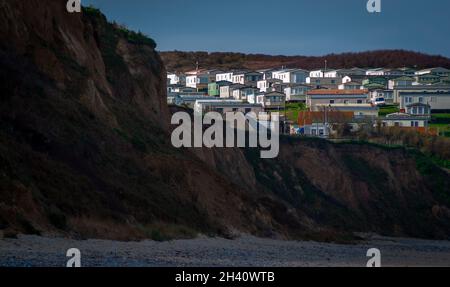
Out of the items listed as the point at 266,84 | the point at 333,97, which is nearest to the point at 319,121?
the point at 333,97

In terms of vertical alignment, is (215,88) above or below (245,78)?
below

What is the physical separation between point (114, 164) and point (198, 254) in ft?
23.4

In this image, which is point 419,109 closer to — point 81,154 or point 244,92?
point 244,92

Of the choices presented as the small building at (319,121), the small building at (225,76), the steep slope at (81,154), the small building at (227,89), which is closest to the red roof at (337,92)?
the small building at (227,89)

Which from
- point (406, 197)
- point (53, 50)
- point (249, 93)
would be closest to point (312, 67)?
point (249, 93)

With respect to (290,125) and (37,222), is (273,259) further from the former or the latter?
(290,125)

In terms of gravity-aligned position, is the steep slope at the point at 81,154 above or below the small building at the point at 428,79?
above

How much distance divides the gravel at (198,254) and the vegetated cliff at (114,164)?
751 millimetres

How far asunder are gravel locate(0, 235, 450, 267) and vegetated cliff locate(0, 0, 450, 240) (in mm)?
751

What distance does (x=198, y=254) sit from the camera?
25.1 metres

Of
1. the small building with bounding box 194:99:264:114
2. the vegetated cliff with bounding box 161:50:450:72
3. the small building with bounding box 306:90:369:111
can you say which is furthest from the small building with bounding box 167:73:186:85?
the small building with bounding box 194:99:264:114

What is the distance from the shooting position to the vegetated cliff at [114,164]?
25.6 meters

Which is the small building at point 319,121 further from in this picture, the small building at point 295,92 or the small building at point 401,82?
the small building at point 401,82
